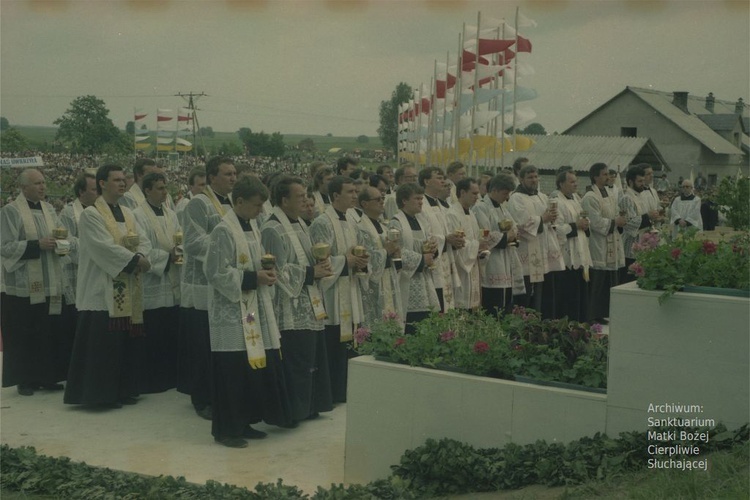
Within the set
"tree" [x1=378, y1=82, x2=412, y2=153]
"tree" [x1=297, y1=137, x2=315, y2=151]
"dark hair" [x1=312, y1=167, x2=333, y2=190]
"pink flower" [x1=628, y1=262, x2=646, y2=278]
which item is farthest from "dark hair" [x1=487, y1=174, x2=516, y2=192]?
"tree" [x1=378, y1=82, x2=412, y2=153]

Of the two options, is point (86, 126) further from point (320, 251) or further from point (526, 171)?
point (320, 251)

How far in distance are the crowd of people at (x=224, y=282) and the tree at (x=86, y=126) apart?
838cm

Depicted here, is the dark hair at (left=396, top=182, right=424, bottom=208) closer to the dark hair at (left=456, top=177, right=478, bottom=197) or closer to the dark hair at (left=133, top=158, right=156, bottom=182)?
the dark hair at (left=456, top=177, right=478, bottom=197)

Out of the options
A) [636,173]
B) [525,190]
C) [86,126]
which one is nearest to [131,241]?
[525,190]

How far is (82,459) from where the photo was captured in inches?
279

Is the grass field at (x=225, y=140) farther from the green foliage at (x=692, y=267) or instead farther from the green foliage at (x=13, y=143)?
the green foliage at (x=692, y=267)

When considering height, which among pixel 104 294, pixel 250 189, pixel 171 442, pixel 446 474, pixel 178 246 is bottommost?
pixel 171 442

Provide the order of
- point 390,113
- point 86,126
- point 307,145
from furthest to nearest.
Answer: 1. point 390,113
2. point 307,145
3. point 86,126

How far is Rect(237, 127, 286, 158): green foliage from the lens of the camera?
24.1 meters

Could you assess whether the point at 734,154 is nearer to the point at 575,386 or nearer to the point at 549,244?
the point at 549,244

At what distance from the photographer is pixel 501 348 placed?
20.9ft

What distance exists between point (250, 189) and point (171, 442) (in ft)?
6.90

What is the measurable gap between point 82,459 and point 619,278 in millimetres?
9067

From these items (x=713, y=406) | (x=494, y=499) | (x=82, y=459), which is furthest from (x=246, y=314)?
(x=713, y=406)
